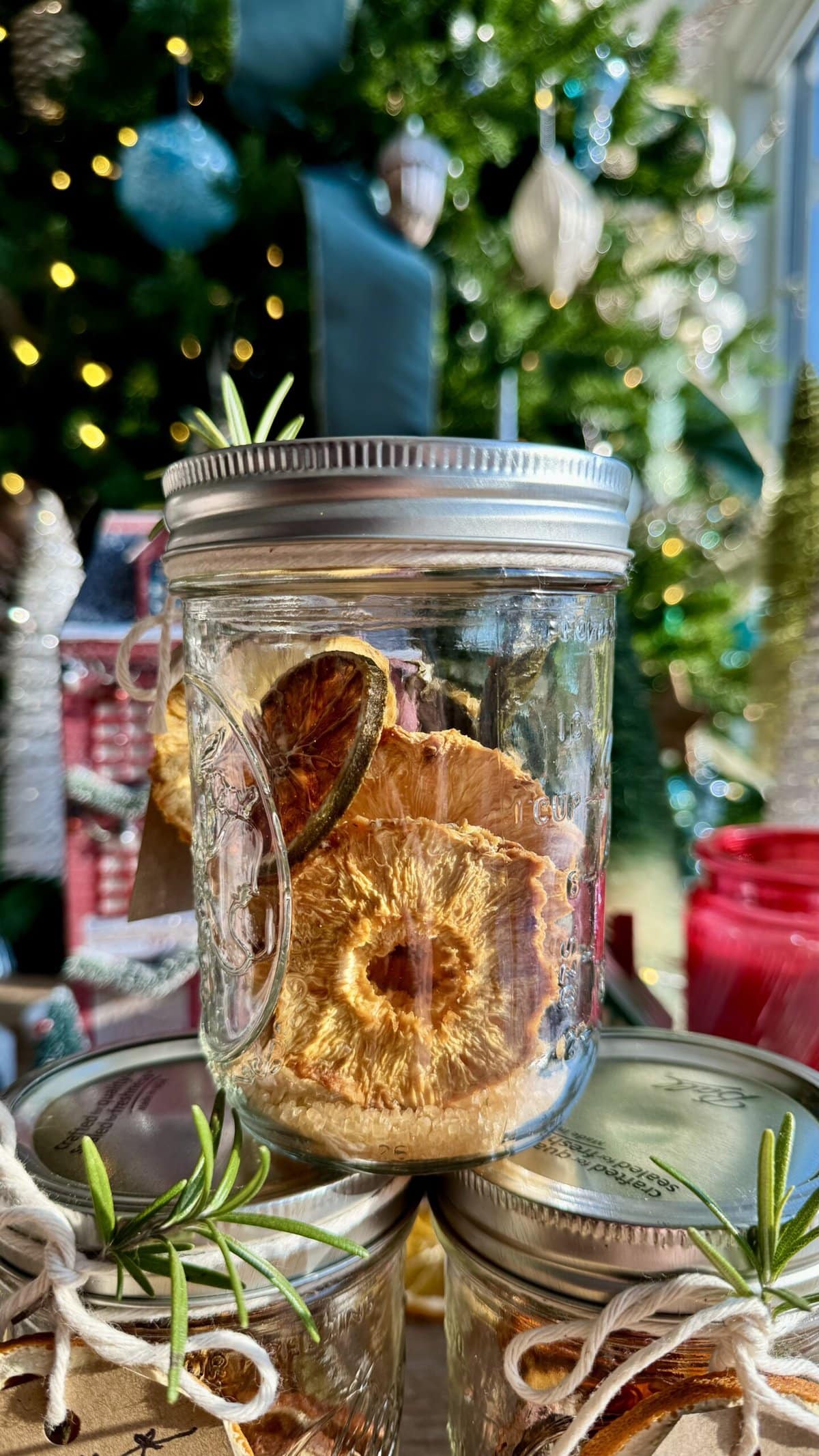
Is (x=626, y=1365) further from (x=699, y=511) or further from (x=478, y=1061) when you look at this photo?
(x=699, y=511)

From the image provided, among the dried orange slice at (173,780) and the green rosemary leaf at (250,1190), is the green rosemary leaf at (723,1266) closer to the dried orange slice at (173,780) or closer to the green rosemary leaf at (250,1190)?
the green rosemary leaf at (250,1190)

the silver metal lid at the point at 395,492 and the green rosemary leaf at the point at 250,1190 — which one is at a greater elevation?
the silver metal lid at the point at 395,492

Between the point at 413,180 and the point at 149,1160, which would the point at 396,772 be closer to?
the point at 149,1160

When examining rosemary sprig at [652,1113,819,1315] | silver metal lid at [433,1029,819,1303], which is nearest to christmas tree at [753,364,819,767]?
silver metal lid at [433,1029,819,1303]

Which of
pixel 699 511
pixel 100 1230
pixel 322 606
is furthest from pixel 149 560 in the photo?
pixel 699 511

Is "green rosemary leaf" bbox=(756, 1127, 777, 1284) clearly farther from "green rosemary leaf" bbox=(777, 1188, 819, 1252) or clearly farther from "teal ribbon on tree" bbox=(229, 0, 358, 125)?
"teal ribbon on tree" bbox=(229, 0, 358, 125)

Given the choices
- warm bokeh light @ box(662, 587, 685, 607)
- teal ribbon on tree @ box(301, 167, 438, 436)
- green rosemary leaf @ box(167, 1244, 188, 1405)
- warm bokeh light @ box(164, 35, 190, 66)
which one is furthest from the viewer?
warm bokeh light @ box(662, 587, 685, 607)

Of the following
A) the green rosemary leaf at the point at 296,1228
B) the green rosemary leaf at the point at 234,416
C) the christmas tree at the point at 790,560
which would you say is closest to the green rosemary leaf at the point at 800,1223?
the green rosemary leaf at the point at 296,1228
